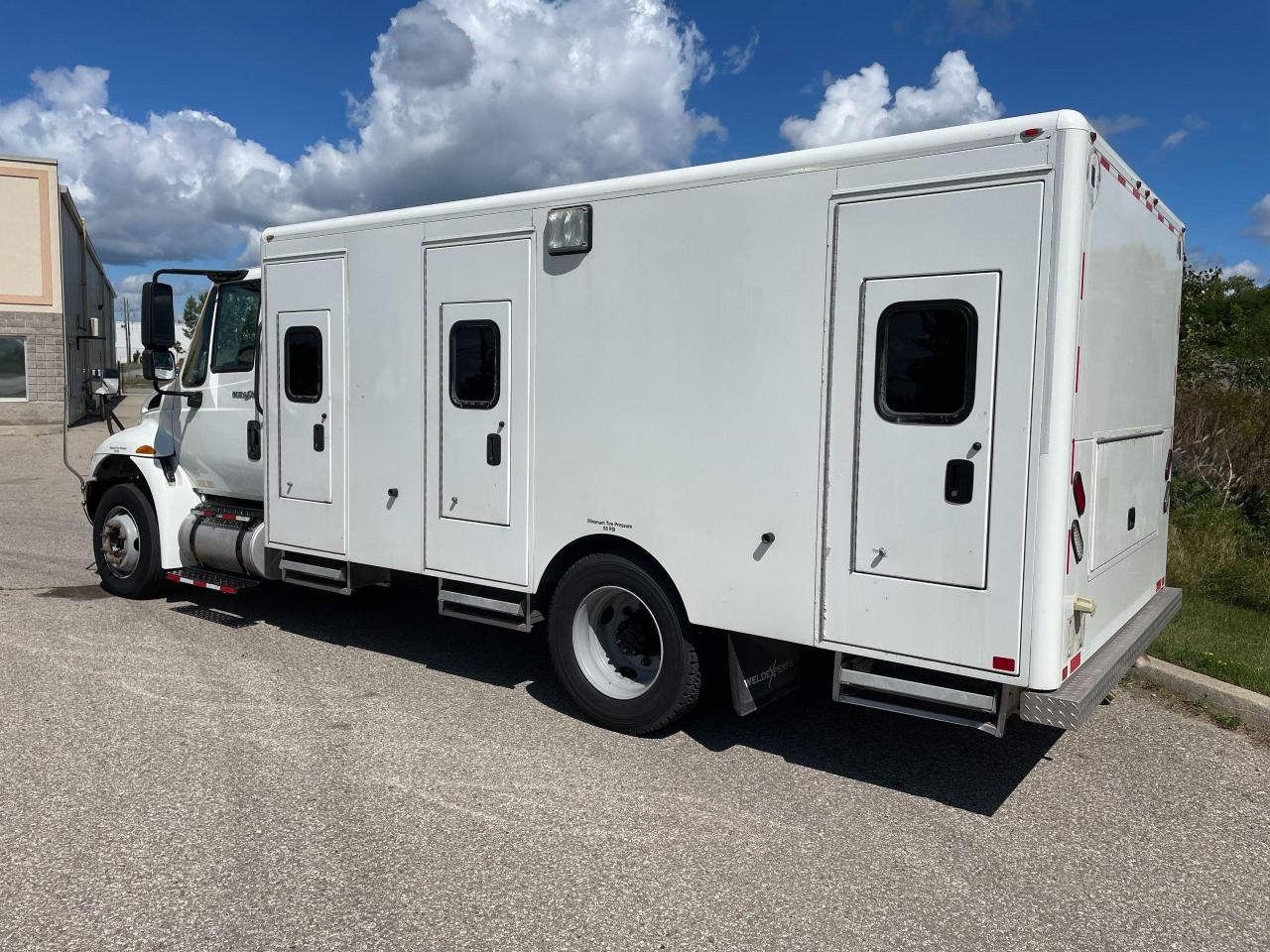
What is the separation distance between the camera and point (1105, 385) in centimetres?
438

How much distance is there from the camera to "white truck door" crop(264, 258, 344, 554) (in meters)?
6.34

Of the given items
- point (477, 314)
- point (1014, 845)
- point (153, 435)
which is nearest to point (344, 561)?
point (477, 314)

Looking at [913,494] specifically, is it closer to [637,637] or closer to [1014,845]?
[1014,845]

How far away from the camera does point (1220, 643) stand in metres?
6.52

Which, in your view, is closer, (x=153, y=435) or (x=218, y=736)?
(x=218, y=736)

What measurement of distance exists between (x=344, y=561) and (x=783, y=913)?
3.82m

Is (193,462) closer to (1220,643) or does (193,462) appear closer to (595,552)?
(595,552)

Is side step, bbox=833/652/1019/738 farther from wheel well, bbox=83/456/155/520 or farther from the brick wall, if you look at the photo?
the brick wall

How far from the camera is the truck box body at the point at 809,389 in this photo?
3.95 metres

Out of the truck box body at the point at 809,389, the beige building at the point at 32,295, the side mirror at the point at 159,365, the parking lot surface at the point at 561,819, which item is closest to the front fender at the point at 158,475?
the side mirror at the point at 159,365

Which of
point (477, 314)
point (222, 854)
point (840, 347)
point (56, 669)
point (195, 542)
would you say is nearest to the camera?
point (222, 854)

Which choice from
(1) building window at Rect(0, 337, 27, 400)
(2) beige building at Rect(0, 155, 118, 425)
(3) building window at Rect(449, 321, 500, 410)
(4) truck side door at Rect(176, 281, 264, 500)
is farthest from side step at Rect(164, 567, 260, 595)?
(1) building window at Rect(0, 337, 27, 400)

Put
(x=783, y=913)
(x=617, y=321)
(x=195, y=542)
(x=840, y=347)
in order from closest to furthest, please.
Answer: (x=783, y=913) → (x=840, y=347) → (x=617, y=321) → (x=195, y=542)

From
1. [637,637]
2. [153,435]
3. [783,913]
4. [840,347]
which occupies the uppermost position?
[840,347]
